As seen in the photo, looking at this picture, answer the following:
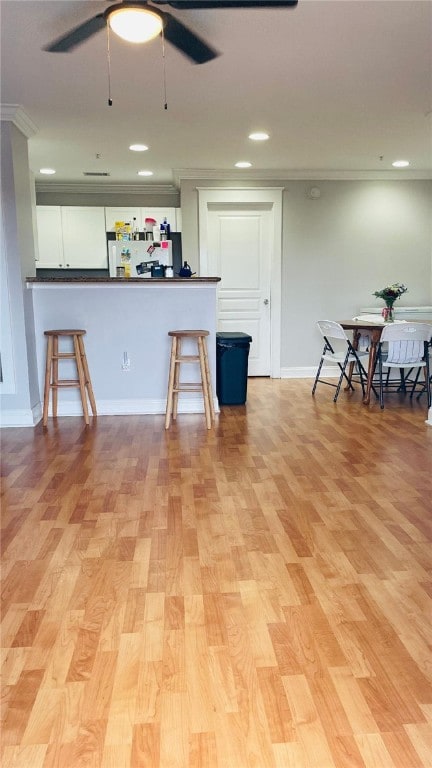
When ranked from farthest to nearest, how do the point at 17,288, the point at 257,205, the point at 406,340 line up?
the point at 257,205, the point at 406,340, the point at 17,288

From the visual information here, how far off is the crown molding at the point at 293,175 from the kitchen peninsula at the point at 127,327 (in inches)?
87.3

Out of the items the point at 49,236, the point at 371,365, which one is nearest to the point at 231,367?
the point at 371,365

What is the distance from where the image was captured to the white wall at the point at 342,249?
251 inches

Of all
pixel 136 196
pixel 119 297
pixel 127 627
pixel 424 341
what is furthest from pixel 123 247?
pixel 127 627

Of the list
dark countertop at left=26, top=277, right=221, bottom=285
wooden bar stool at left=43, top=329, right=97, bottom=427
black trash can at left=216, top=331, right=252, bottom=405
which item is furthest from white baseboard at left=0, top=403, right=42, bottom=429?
black trash can at left=216, top=331, right=252, bottom=405

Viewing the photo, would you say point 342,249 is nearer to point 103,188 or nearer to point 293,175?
point 293,175

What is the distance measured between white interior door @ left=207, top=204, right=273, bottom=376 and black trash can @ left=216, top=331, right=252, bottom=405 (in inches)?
64.4

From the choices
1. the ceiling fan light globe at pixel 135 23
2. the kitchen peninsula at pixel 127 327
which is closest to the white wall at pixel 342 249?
the kitchen peninsula at pixel 127 327

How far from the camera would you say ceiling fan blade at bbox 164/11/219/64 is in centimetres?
227

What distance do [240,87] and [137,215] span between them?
360cm

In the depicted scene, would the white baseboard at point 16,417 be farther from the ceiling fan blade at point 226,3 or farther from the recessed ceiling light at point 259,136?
the ceiling fan blade at point 226,3

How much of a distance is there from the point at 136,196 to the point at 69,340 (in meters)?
3.22

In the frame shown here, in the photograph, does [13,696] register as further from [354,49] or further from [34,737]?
[354,49]

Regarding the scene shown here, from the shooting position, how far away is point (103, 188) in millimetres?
6883
